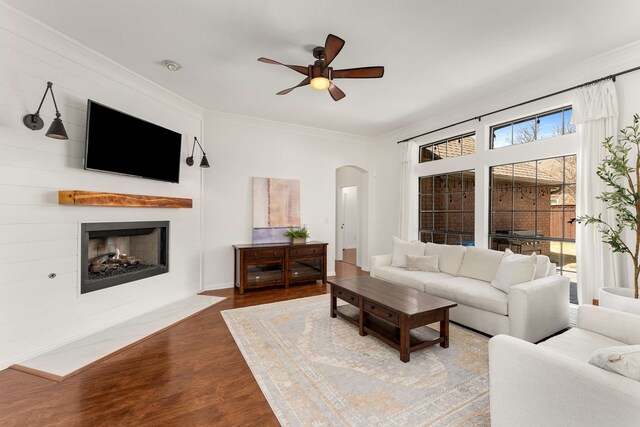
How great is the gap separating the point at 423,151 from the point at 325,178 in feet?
6.36

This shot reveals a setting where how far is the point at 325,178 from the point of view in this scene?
600 centimetres

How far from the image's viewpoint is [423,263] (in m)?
4.30

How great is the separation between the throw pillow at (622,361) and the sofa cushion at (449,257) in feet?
9.14

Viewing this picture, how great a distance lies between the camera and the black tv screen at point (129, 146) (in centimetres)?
301

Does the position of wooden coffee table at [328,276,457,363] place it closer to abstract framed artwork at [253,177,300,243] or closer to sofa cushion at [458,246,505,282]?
sofa cushion at [458,246,505,282]

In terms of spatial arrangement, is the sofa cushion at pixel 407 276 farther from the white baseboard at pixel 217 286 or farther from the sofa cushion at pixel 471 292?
the white baseboard at pixel 217 286

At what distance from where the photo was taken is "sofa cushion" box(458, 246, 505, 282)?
3637 millimetres

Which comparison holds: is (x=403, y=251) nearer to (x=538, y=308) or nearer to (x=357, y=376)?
(x=538, y=308)

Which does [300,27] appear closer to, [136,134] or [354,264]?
[136,134]

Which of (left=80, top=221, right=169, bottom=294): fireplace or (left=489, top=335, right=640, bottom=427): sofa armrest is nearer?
(left=489, top=335, right=640, bottom=427): sofa armrest

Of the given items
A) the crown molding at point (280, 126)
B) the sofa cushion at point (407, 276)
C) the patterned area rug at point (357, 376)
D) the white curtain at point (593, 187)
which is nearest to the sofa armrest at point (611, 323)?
the patterned area rug at point (357, 376)

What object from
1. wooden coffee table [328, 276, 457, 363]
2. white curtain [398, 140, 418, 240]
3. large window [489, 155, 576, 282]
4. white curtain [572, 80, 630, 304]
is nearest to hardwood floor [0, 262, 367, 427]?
wooden coffee table [328, 276, 457, 363]

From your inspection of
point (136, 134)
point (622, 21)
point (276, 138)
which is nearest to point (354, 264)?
point (276, 138)

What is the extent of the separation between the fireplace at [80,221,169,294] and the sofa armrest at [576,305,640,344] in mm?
4459
